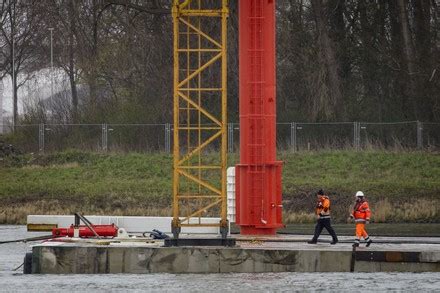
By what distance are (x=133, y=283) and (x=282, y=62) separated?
112 feet

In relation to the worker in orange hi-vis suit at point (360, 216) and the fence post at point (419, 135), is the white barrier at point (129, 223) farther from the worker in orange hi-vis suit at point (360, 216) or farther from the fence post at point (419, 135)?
the fence post at point (419, 135)

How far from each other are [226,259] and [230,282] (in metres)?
1.23

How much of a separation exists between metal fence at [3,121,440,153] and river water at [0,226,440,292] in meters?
26.7

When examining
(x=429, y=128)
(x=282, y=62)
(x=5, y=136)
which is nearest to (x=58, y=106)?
(x=5, y=136)

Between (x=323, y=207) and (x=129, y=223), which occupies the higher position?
(x=323, y=207)

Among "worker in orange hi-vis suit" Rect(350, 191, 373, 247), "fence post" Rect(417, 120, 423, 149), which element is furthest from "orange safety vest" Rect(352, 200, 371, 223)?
"fence post" Rect(417, 120, 423, 149)

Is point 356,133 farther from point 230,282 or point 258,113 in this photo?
point 230,282

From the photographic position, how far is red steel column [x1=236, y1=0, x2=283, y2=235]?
40.4 meters

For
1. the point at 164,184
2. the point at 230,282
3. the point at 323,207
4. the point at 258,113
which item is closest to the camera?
the point at 230,282

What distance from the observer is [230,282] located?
3444 cm

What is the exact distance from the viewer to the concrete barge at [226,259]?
115 ft

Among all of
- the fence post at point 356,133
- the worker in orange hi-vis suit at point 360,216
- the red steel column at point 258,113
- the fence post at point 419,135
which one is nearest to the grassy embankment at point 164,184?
the fence post at point 419,135

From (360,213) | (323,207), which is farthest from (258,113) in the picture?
(360,213)

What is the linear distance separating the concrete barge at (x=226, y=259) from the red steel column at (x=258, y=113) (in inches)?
157
